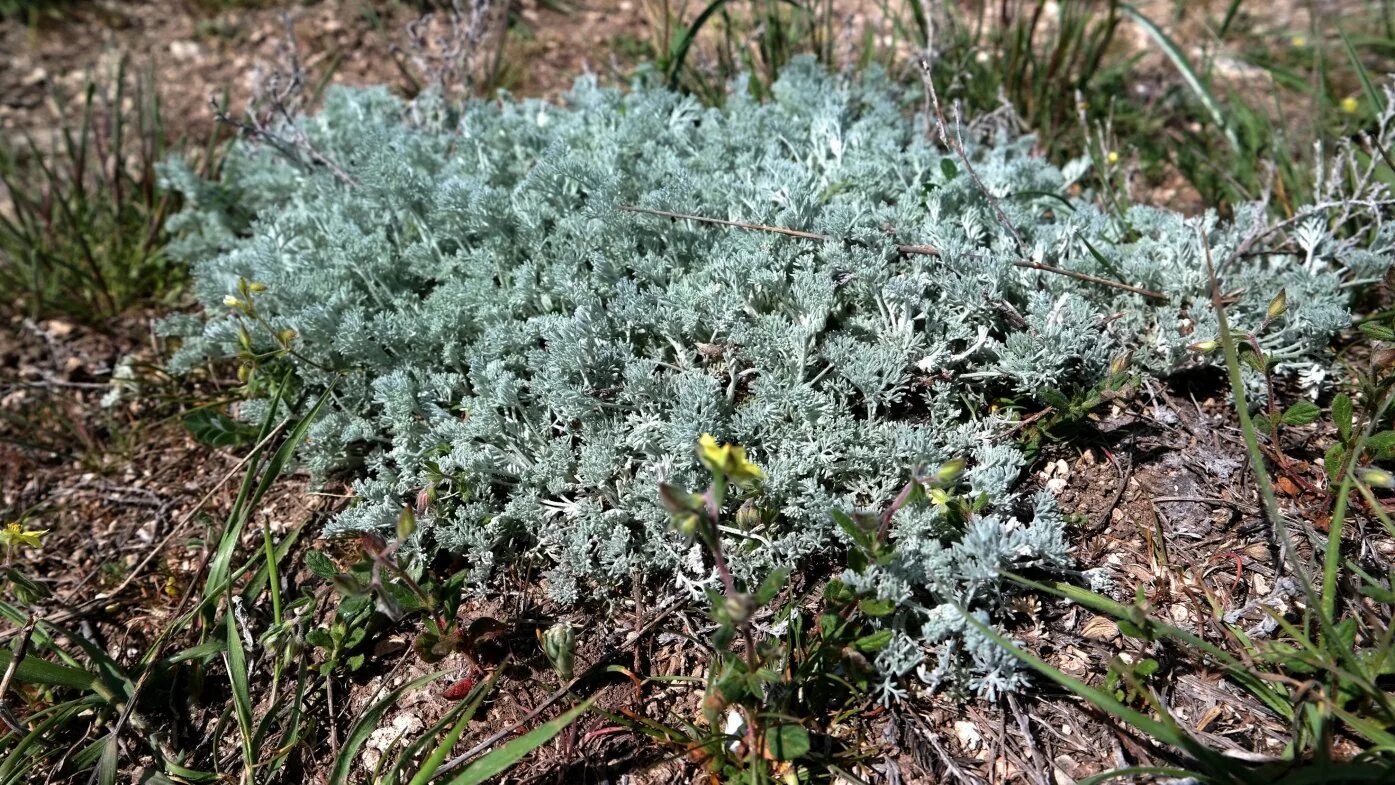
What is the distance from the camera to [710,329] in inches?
108

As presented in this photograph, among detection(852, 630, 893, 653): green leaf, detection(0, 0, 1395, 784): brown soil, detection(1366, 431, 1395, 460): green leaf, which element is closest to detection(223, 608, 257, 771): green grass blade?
detection(0, 0, 1395, 784): brown soil

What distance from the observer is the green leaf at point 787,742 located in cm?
201

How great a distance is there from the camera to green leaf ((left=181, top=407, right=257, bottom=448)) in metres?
2.98

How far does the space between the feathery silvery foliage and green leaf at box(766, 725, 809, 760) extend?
284 millimetres

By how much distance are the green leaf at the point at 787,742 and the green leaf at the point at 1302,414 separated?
157 cm

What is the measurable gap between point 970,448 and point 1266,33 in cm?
324

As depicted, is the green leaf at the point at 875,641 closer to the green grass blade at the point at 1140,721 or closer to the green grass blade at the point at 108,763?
the green grass blade at the point at 1140,721

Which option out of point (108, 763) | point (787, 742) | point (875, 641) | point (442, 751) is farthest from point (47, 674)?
point (875, 641)

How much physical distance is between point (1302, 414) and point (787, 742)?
164cm

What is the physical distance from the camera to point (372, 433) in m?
2.80

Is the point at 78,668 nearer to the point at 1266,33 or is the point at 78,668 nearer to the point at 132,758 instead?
the point at 132,758

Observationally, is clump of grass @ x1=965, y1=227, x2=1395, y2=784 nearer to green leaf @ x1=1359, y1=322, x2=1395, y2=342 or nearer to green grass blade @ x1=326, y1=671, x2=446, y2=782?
green leaf @ x1=1359, y1=322, x2=1395, y2=342

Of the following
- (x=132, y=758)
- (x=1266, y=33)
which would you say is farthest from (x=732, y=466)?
(x=1266, y=33)

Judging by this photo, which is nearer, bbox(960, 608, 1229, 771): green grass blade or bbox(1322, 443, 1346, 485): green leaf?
bbox(960, 608, 1229, 771): green grass blade
